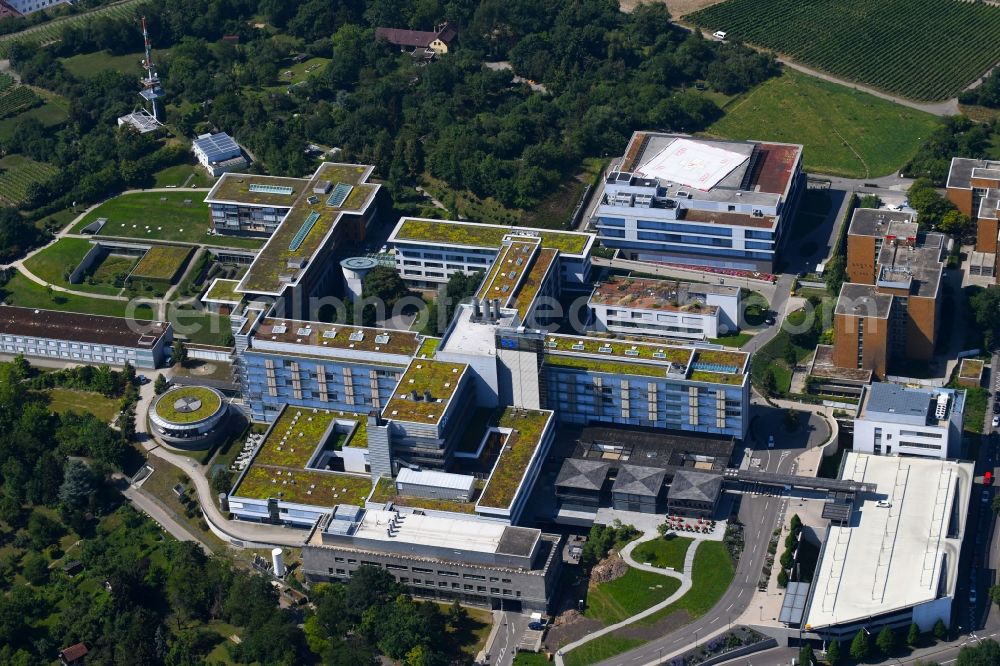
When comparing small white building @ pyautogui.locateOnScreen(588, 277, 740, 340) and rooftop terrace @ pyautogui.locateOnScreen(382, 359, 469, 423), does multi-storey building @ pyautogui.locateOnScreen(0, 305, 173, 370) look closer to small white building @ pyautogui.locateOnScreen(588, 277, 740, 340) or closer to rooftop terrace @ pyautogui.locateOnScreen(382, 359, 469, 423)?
rooftop terrace @ pyautogui.locateOnScreen(382, 359, 469, 423)

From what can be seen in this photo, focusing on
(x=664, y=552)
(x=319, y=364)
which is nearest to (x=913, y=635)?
(x=664, y=552)

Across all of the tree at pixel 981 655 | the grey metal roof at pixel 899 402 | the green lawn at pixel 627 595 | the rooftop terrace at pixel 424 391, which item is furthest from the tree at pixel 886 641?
the rooftop terrace at pixel 424 391

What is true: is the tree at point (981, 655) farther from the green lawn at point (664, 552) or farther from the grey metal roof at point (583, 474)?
the grey metal roof at point (583, 474)

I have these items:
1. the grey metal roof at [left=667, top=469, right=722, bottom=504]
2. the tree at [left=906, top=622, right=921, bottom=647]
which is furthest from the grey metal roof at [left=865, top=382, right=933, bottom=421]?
the tree at [left=906, top=622, right=921, bottom=647]

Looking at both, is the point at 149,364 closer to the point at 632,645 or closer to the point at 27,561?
the point at 27,561

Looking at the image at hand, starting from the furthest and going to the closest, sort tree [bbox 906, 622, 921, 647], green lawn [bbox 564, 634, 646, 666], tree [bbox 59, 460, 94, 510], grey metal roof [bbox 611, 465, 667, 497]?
tree [bbox 59, 460, 94, 510] < grey metal roof [bbox 611, 465, 667, 497] < green lawn [bbox 564, 634, 646, 666] < tree [bbox 906, 622, 921, 647]

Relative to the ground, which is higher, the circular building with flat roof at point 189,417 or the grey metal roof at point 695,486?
the grey metal roof at point 695,486
